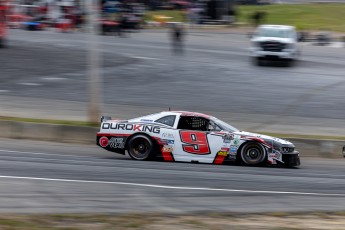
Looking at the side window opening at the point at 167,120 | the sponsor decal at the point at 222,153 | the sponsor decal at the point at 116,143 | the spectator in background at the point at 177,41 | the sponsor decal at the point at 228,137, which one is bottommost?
the sponsor decal at the point at 222,153

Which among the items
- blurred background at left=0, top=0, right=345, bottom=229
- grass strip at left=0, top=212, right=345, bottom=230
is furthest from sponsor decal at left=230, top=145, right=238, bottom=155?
grass strip at left=0, top=212, right=345, bottom=230

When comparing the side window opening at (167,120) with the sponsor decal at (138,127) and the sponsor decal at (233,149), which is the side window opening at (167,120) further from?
the sponsor decal at (233,149)

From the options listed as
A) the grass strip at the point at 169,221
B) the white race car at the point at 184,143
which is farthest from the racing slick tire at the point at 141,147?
the grass strip at the point at 169,221

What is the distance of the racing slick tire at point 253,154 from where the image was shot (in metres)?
17.4

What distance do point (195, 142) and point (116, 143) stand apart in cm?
181

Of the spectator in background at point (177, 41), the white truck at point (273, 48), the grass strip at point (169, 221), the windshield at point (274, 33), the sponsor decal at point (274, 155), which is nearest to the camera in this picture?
the grass strip at point (169, 221)

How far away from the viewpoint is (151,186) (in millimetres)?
13250

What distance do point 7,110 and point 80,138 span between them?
4.66 metres

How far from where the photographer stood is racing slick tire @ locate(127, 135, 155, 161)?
1730 centimetres

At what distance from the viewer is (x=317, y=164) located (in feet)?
63.1

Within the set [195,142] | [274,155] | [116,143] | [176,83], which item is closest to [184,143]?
[195,142]

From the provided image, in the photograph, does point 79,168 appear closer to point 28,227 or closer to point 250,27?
point 28,227

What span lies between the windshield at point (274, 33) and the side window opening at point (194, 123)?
911 inches

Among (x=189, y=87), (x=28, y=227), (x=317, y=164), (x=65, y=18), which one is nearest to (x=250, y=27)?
(x=65, y=18)
